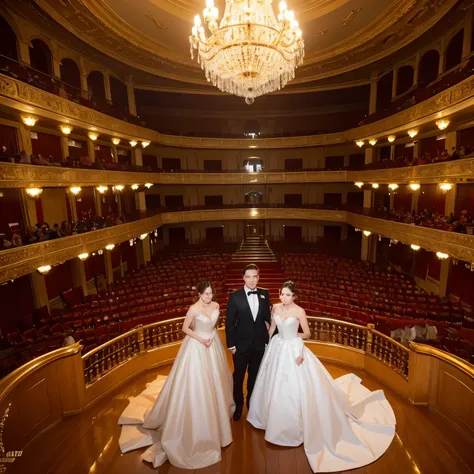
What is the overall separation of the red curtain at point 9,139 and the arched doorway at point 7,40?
2.50 metres

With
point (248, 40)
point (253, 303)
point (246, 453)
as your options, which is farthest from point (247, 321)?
point (248, 40)

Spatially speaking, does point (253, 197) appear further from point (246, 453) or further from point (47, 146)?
point (246, 453)

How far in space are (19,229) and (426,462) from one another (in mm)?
12452

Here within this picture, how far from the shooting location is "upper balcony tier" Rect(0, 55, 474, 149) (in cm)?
884

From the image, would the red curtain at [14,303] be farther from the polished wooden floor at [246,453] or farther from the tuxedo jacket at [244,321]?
the tuxedo jacket at [244,321]

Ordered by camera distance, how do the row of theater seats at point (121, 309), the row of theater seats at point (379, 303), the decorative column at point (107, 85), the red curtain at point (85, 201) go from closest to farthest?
1. the row of theater seats at point (379, 303)
2. the row of theater seats at point (121, 309)
3. the red curtain at point (85, 201)
4. the decorative column at point (107, 85)

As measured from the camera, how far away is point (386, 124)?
14.0m

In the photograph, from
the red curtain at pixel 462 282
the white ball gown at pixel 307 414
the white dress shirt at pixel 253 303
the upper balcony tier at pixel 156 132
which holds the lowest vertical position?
the red curtain at pixel 462 282

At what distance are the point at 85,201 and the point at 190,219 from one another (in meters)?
6.37

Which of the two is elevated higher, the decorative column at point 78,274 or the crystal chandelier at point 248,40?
the crystal chandelier at point 248,40

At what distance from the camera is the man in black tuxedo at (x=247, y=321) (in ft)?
12.9

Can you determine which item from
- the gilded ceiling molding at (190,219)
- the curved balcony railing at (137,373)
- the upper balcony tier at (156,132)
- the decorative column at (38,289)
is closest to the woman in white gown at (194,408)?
the curved balcony railing at (137,373)

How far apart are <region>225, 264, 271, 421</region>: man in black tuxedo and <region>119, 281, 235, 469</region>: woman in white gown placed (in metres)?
0.21

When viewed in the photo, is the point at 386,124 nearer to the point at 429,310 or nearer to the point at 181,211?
the point at 429,310
